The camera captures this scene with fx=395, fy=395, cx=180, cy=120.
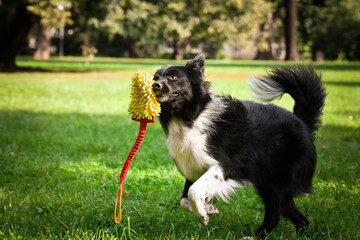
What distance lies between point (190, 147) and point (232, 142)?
16.2 inches

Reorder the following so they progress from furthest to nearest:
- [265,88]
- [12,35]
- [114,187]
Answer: [12,35] < [114,187] < [265,88]

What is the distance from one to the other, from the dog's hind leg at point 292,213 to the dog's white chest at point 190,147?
0.85 m

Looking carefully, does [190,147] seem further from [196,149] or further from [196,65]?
[196,65]

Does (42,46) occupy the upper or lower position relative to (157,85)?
upper

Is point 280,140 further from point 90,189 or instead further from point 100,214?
point 90,189

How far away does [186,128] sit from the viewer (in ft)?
10.8

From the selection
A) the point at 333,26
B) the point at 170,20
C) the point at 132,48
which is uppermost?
the point at 333,26

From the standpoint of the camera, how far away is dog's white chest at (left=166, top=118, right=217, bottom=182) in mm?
3242

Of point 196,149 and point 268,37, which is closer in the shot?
point 196,149

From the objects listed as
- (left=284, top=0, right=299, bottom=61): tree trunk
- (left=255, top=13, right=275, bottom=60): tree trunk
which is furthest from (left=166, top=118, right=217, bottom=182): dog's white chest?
(left=255, top=13, right=275, bottom=60): tree trunk

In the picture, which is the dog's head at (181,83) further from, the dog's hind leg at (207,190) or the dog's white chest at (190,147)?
the dog's hind leg at (207,190)

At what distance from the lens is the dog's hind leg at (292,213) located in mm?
3584

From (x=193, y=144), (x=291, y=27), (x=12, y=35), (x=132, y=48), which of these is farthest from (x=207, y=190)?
(x=132, y=48)

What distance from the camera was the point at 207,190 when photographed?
3.15 metres
